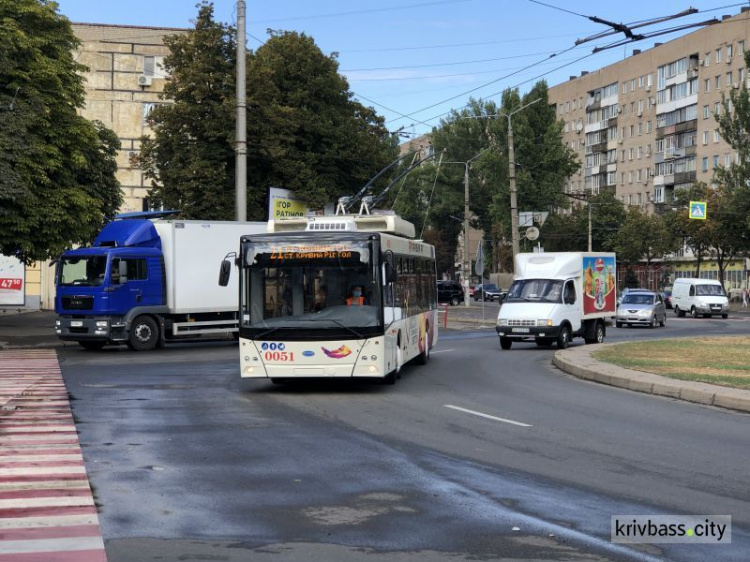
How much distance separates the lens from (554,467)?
32.7ft

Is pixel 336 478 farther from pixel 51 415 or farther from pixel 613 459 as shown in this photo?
pixel 51 415

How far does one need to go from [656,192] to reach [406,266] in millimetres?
87788

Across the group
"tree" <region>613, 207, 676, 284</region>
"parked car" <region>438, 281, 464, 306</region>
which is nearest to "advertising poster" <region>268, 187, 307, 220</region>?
"parked car" <region>438, 281, 464, 306</region>

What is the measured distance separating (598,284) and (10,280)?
3292cm

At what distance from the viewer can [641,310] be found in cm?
4897

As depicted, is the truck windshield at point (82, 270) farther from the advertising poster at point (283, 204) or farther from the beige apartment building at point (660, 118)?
the beige apartment building at point (660, 118)

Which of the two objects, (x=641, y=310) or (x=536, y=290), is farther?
(x=641, y=310)

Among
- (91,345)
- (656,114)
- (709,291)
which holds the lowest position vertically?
(91,345)

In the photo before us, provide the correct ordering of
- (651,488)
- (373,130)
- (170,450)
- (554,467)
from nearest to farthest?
(651,488) < (554,467) < (170,450) < (373,130)

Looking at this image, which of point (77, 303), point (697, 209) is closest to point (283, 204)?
point (77, 303)

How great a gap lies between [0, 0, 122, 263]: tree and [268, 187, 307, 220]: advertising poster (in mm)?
6708

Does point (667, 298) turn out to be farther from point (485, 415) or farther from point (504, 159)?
point (485, 415)

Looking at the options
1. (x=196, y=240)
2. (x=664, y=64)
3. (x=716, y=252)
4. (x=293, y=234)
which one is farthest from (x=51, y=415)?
(x=664, y=64)

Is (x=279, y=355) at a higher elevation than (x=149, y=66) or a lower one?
lower
